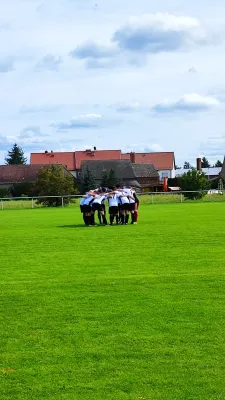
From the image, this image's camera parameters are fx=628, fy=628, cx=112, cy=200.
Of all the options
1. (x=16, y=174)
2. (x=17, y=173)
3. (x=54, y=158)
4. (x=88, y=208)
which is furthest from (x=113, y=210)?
(x=54, y=158)

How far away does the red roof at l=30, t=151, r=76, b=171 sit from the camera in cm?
11300

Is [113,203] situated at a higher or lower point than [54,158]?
lower

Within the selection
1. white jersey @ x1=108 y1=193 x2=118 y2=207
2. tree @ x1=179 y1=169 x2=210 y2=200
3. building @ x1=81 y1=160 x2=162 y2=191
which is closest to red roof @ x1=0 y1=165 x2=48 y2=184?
building @ x1=81 y1=160 x2=162 y2=191

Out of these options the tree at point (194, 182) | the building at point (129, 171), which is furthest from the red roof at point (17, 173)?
the tree at point (194, 182)

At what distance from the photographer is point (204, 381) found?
589 cm

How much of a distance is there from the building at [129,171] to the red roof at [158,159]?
11.4m

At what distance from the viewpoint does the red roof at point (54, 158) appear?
11300 cm

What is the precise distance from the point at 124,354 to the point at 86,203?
1989 centimetres

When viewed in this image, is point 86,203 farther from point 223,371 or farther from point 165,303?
point 223,371

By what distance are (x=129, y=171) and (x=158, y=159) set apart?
20.1m

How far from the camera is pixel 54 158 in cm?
11450

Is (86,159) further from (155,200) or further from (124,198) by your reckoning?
(124,198)

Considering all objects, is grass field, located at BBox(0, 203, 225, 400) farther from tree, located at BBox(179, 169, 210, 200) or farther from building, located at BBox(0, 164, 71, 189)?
building, located at BBox(0, 164, 71, 189)

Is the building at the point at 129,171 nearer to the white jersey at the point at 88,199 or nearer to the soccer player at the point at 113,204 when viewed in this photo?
the soccer player at the point at 113,204
